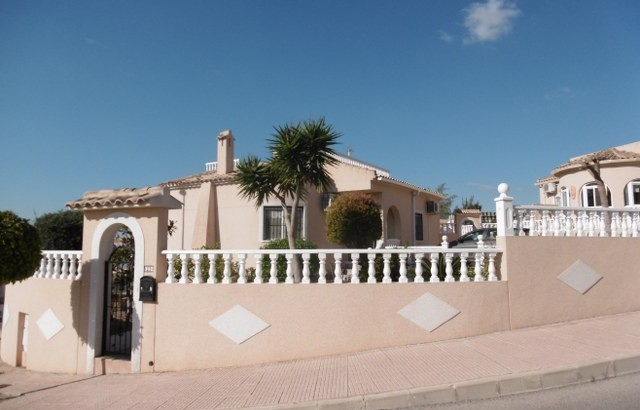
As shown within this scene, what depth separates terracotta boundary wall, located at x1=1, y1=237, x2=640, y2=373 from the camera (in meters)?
6.59

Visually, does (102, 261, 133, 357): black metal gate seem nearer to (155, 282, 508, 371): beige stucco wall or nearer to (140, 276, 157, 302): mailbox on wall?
(140, 276, 157, 302): mailbox on wall

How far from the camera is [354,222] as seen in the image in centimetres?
1328

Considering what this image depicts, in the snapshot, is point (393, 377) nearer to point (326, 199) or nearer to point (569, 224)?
point (569, 224)

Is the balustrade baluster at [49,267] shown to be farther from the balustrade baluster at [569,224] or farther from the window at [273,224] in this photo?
the balustrade baluster at [569,224]

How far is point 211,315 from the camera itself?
6.87 metres

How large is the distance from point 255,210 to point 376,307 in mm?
10043

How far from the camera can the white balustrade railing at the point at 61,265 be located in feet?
26.8

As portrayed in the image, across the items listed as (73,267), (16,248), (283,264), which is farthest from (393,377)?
(73,267)

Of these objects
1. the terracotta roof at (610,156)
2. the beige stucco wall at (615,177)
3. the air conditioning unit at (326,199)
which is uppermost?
the terracotta roof at (610,156)

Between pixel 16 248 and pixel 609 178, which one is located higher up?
pixel 609 178

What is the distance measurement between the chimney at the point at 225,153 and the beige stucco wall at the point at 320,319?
38.8ft

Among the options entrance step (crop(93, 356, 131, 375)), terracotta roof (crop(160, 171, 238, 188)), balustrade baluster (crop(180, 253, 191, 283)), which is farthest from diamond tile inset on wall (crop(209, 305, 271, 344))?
terracotta roof (crop(160, 171, 238, 188))

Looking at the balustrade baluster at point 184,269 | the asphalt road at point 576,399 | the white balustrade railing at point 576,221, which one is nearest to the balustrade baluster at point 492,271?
the white balustrade railing at point 576,221

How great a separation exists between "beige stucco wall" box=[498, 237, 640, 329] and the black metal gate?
7111mm
